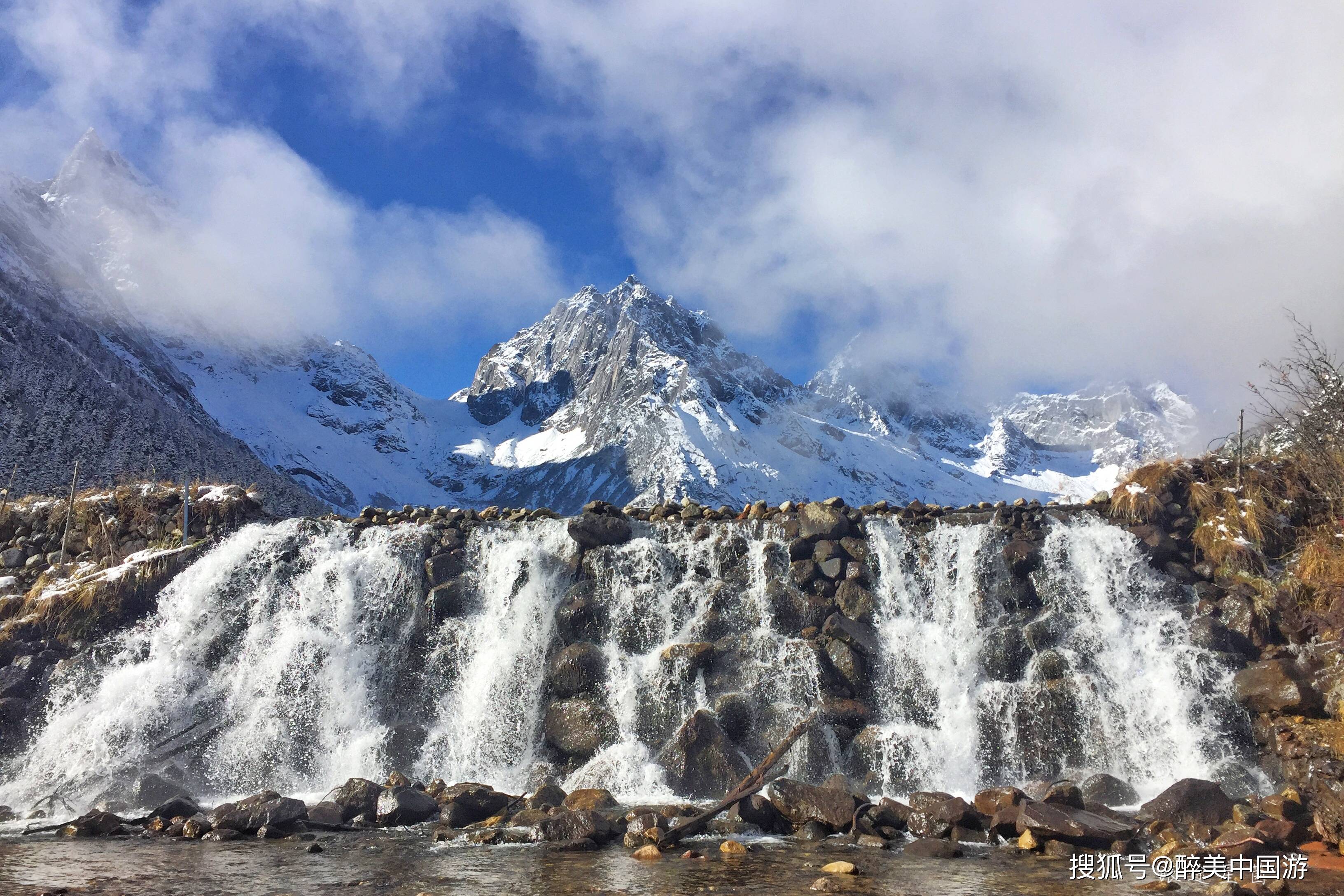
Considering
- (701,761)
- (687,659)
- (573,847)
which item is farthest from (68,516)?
(701,761)

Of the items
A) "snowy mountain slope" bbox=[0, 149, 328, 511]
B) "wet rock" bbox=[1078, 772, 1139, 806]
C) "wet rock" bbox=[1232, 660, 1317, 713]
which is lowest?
"wet rock" bbox=[1078, 772, 1139, 806]

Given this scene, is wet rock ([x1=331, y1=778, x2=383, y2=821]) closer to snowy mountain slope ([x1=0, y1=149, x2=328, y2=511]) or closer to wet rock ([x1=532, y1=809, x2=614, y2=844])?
wet rock ([x1=532, y1=809, x2=614, y2=844])

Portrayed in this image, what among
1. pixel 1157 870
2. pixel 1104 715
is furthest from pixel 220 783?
pixel 1104 715

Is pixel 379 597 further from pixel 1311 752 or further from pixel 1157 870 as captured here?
pixel 1311 752

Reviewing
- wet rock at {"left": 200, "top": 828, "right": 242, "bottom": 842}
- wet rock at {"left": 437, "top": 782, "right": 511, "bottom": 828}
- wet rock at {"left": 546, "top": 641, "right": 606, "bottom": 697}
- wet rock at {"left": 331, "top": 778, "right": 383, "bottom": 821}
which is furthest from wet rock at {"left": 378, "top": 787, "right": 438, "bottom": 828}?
wet rock at {"left": 546, "top": 641, "right": 606, "bottom": 697}

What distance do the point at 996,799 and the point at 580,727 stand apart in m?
9.33

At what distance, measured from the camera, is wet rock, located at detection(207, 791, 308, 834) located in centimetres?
1442

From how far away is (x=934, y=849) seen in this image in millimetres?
12672

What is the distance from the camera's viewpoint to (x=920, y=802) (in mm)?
14414

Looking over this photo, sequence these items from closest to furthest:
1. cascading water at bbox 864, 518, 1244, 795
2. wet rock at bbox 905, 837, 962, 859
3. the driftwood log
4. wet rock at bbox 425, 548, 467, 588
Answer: wet rock at bbox 905, 837, 962, 859, the driftwood log, cascading water at bbox 864, 518, 1244, 795, wet rock at bbox 425, 548, 467, 588

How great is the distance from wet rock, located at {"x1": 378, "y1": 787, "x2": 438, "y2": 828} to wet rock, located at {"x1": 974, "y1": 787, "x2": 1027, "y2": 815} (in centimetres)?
1030

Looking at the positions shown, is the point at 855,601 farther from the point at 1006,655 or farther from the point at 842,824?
the point at 842,824

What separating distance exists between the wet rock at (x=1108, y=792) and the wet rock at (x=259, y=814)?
49.0 feet

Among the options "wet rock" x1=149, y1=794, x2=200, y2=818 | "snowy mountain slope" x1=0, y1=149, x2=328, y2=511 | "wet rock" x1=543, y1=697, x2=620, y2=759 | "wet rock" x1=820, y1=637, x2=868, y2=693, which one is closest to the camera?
"wet rock" x1=149, y1=794, x2=200, y2=818
